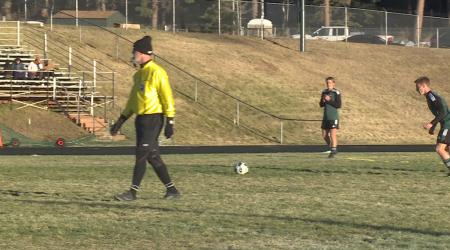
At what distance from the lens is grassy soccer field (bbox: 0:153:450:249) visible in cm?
801

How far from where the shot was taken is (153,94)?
34.7 ft

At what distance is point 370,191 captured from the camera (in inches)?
481

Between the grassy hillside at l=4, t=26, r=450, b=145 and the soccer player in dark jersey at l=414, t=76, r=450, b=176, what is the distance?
18.5 metres

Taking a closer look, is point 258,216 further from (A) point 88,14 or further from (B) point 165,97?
(A) point 88,14

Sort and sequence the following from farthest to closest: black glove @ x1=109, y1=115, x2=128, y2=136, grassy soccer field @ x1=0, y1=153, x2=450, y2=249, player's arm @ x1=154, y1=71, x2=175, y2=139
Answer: black glove @ x1=109, y1=115, x2=128, y2=136
player's arm @ x1=154, y1=71, x2=175, y2=139
grassy soccer field @ x1=0, y1=153, x2=450, y2=249

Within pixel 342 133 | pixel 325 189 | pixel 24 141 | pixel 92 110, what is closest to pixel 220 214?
pixel 325 189

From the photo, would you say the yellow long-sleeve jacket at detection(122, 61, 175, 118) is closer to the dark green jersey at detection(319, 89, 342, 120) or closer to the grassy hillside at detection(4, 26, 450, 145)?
the dark green jersey at detection(319, 89, 342, 120)

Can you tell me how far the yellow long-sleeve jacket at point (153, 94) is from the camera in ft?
34.6

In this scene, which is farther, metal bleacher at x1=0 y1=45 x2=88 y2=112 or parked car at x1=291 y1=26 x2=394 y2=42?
parked car at x1=291 y1=26 x2=394 y2=42

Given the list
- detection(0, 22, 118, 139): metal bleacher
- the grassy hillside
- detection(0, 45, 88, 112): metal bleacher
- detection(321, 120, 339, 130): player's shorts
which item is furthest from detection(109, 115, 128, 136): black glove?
detection(0, 45, 88, 112): metal bleacher

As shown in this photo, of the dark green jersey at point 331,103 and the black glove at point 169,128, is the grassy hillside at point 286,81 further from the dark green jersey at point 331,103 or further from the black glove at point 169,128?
the black glove at point 169,128

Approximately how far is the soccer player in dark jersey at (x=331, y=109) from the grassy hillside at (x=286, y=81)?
1220 centimetres

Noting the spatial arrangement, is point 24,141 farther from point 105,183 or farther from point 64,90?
point 105,183

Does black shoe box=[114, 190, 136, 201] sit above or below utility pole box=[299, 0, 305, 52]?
below
